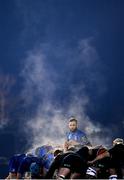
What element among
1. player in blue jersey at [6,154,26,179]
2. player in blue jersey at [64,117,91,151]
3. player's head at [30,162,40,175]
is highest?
player in blue jersey at [64,117,91,151]

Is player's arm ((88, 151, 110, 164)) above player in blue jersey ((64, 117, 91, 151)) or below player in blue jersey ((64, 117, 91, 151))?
below

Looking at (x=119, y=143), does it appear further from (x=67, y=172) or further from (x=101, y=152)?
(x=67, y=172)

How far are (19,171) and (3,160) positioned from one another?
3243 mm

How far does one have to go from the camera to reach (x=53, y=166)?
4.88m

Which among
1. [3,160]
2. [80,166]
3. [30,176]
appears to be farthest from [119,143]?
[3,160]

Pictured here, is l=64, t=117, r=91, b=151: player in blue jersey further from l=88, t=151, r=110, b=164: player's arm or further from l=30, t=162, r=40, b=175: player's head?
l=88, t=151, r=110, b=164: player's arm

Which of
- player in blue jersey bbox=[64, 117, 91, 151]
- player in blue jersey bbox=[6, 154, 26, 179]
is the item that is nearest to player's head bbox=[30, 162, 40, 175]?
player in blue jersey bbox=[6, 154, 26, 179]

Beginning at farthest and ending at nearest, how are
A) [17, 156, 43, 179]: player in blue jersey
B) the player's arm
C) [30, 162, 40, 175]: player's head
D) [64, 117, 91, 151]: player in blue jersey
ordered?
[64, 117, 91, 151]: player in blue jersey
[17, 156, 43, 179]: player in blue jersey
[30, 162, 40, 175]: player's head
the player's arm

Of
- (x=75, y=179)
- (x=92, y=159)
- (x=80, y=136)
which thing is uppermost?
(x=80, y=136)

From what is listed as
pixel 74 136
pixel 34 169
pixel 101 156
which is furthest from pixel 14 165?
pixel 101 156

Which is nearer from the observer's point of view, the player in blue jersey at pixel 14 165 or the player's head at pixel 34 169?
the player's head at pixel 34 169

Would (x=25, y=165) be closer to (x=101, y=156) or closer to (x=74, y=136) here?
(x=74, y=136)

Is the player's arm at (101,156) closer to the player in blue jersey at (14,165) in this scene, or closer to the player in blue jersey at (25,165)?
the player in blue jersey at (25,165)

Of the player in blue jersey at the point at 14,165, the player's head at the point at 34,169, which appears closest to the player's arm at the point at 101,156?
the player's head at the point at 34,169
